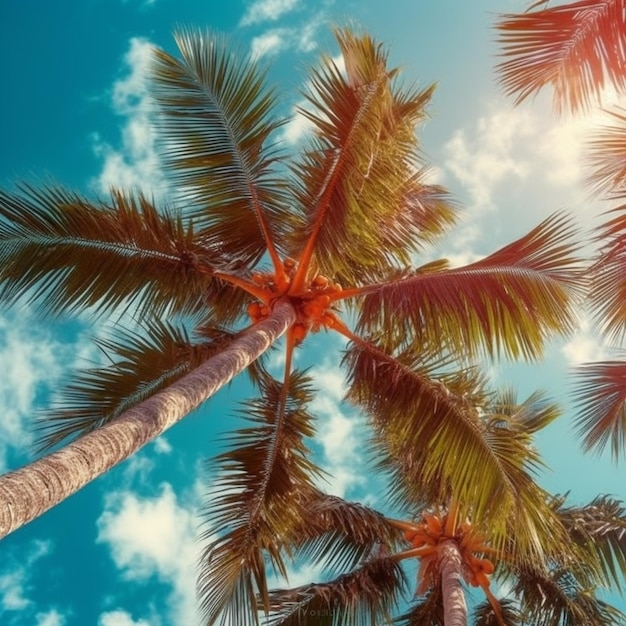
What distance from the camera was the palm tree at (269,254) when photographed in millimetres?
7496

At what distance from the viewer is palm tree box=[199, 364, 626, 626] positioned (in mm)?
7484

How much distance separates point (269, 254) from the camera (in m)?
8.48

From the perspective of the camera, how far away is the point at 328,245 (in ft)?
26.5

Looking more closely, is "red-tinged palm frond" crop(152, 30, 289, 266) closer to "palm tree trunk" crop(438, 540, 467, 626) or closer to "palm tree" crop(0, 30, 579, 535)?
"palm tree" crop(0, 30, 579, 535)

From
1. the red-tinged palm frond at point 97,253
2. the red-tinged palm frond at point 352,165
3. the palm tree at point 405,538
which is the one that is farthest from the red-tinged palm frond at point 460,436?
the red-tinged palm frond at point 97,253

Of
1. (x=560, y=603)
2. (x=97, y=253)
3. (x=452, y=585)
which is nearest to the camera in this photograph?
(x=97, y=253)

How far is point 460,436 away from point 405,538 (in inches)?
143

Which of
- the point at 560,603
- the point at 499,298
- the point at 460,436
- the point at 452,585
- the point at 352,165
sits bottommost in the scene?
the point at 560,603

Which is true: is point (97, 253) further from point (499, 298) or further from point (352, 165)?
point (499, 298)

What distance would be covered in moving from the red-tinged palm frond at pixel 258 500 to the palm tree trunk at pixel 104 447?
1.66 m

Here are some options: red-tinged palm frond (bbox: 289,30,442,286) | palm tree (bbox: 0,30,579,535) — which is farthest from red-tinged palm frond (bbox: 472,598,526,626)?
red-tinged palm frond (bbox: 289,30,442,286)

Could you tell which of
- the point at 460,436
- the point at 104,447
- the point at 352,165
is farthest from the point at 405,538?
the point at 104,447

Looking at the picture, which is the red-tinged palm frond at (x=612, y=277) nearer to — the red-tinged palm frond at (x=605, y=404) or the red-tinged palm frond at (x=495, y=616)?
the red-tinged palm frond at (x=605, y=404)

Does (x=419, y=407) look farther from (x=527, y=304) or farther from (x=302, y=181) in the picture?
(x=302, y=181)
